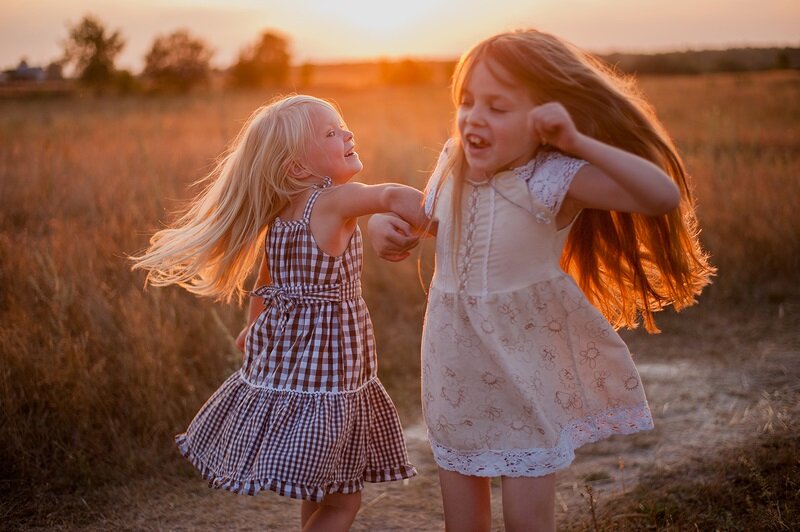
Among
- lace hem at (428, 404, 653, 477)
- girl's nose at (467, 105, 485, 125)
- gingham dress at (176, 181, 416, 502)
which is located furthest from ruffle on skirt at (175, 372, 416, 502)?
girl's nose at (467, 105, 485, 125)

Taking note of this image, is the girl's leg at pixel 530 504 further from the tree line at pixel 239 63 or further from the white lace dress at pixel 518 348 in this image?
the tree line at pixel 239 63

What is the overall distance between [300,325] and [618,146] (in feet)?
3.63

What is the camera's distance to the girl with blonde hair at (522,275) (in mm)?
1943

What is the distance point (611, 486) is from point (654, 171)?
1937 mm

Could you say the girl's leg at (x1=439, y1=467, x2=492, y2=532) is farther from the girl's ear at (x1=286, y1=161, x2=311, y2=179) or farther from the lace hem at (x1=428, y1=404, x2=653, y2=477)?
the girl's ear at (x1=286, y1=161, x2=311, y2=179)

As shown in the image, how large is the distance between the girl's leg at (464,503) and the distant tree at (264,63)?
38729 mm

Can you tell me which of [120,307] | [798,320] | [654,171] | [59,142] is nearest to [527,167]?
[654,171]

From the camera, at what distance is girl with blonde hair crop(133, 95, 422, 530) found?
223 centimetres

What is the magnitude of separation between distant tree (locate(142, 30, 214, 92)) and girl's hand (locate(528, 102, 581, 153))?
31.4 metres

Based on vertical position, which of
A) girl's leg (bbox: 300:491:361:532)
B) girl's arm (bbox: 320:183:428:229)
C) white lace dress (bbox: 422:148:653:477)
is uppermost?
girl's arm (bbox: 320:183:428:229)

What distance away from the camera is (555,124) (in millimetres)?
1772

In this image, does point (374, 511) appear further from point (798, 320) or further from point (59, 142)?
point (59, 142)

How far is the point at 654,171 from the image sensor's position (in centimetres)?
178

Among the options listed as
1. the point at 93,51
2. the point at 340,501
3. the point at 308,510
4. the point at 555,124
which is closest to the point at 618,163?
the point at 555,124
